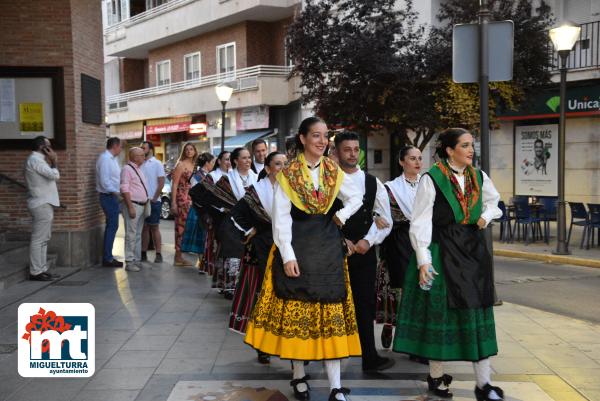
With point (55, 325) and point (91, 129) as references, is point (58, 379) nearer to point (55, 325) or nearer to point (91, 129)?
point (55, 325)

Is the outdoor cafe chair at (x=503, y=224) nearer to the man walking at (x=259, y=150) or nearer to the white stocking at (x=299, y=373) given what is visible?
the man walking at (x=259, y=150)

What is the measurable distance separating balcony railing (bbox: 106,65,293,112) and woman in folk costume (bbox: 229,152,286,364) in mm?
19499

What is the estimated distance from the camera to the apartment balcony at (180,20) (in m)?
29.0

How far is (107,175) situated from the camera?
11398mm

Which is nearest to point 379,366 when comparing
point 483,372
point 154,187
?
point 483,372

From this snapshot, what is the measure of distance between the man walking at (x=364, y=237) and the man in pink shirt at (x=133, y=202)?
20.9 feet

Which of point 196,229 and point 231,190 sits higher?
point 231,190

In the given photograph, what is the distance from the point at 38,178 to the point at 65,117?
177 centimetres

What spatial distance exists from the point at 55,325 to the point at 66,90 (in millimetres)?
6474

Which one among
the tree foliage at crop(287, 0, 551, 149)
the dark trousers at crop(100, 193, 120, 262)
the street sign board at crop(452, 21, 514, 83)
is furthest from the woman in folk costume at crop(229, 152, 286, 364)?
the tree foliage at crop(287, 0, 551, 149)

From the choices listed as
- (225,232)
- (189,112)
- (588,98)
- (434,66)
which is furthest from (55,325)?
(189,112)

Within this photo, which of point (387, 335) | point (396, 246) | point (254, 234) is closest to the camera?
point (254, 234)

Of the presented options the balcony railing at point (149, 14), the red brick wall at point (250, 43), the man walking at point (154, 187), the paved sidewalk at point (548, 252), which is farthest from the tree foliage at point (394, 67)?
the balcony railing at point (149, 14)

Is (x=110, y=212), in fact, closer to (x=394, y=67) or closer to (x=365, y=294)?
(x=365, y=294)
